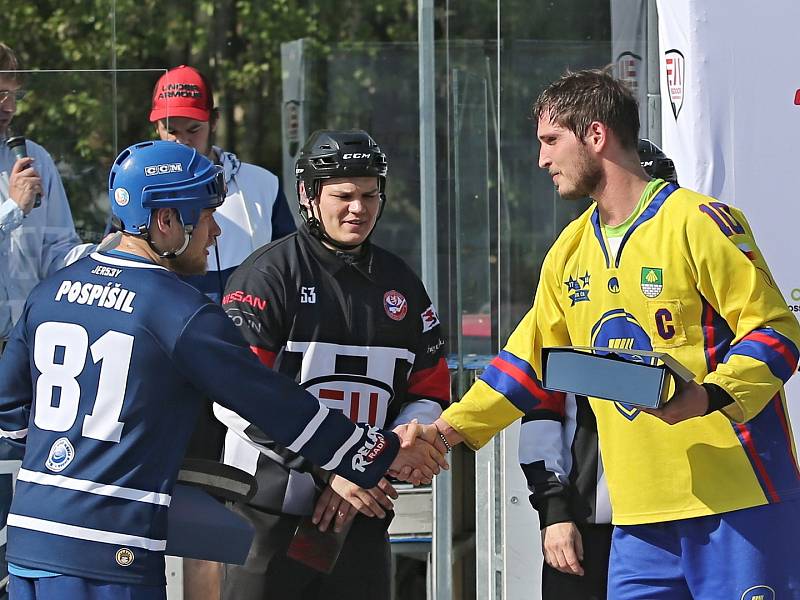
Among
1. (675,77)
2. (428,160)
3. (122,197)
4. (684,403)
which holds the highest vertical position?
(675,77)

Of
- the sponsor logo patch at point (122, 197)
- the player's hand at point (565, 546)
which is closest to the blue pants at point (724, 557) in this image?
the player's hand at point (565, 546)

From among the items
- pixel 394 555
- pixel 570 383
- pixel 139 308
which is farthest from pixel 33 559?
pixel 394 555

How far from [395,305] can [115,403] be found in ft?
4.01

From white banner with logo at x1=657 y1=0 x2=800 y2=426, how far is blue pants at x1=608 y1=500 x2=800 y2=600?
143 centimetres

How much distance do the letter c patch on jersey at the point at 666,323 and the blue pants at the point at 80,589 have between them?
143 cm

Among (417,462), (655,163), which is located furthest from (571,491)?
(655,163)

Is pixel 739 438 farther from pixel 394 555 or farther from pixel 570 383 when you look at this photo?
pixel 394 555

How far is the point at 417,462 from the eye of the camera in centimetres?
416

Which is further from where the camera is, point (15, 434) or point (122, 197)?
point (15, 434)

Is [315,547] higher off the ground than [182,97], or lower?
lower

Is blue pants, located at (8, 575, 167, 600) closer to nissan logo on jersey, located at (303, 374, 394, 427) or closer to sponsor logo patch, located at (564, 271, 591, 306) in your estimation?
nissan logo on jersey, located at (303, 374, 394, 427)

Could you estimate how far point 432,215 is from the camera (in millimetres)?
5812

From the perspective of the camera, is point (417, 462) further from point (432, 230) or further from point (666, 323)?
point (432, 230)

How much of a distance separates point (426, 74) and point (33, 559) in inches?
121
